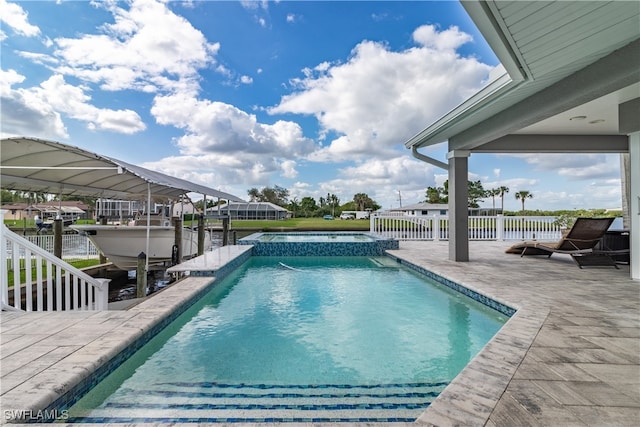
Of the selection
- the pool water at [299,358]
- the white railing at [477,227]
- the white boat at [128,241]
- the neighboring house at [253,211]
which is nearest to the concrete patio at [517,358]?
the pool water at [299,358]

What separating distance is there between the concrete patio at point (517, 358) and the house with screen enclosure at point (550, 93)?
2.38 meters

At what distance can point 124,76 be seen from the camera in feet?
38.9

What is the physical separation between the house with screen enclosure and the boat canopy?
17.4ft

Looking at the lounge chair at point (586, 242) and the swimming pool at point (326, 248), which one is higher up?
the lounge chair at point (586, 242)

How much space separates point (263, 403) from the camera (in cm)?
239

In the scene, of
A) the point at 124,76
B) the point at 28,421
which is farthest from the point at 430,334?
the point at 124,76

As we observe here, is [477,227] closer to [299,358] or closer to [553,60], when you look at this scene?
[553,60]

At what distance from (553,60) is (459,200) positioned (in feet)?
13.7

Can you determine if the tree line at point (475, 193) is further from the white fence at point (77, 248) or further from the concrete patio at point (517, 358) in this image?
the concrete patio at point (517, 358)

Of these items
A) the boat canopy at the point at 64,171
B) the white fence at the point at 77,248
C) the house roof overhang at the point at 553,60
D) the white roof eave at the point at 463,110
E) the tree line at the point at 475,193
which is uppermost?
the tree line at the point at 475,193

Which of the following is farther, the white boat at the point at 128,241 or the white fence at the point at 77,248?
the white fence at the point at 77,248

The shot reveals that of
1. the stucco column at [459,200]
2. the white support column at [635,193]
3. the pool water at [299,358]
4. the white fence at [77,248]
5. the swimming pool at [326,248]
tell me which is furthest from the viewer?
the white fence at [77,248]

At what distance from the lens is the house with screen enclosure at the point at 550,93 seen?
253cm

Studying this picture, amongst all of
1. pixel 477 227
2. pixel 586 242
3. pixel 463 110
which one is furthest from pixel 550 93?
pixel 477 227
